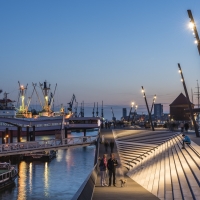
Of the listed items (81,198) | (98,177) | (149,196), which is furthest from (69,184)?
(81,198)

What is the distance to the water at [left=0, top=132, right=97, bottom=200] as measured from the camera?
32.7 meters

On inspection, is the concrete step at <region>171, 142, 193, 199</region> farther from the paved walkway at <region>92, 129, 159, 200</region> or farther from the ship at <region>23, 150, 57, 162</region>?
the ship at <region>23, 150, 57, 162</region>

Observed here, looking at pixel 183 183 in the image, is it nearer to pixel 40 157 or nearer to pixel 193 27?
pixel 193 27

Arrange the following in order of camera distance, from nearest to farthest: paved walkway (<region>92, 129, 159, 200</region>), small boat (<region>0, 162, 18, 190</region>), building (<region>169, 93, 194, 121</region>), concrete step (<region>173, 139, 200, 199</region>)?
1. concrete step (<region>173, 139, 200, 199</region>)
2. paved walkway (<region>92, 129, 159, 200</region>)
3. small boat (<region>0, 162, 18, 190</region>)
4. building (<region>169, 93, 194, 121</region>)

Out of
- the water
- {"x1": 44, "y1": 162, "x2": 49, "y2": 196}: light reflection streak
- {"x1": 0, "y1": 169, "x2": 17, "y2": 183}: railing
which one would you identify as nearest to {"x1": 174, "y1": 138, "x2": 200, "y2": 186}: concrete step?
the water

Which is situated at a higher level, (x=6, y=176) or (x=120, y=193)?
(x=120, y=193)

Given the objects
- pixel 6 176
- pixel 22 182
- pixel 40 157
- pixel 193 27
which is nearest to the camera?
pixel 193 27

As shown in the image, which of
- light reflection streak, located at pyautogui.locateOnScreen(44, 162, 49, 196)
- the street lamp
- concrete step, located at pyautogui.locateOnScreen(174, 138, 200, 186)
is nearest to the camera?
concrete step, located at pyautogui.locateOnScreen(174, 138, 200, 186)

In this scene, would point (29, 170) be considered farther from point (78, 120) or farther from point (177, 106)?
point (177, 106)

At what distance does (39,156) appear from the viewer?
5662 centimetres

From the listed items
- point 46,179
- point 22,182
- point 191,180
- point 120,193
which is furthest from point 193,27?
point 46,179

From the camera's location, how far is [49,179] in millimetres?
40062

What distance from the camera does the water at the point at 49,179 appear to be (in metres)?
32.7

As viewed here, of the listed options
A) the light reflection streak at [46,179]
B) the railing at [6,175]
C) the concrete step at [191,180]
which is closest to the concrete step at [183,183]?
the concrete step at [191,180]
